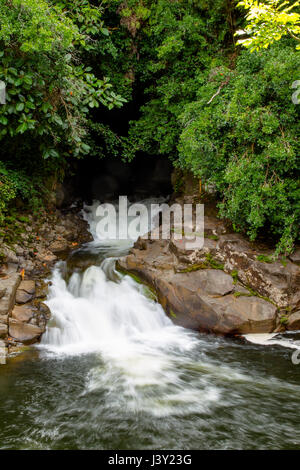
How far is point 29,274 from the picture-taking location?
635 centimetres

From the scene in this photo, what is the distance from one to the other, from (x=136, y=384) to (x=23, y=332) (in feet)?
7.14

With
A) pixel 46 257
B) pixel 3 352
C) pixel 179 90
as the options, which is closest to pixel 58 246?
pixel 46 257

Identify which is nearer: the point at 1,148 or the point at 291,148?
the point at 291,148

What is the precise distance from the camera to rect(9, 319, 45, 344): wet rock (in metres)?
4.99

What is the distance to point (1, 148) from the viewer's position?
7406 millimetres

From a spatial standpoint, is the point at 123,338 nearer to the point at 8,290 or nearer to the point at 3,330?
the point at 3,330

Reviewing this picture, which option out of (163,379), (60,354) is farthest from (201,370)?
(60,354)

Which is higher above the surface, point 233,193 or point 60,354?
point 233,193

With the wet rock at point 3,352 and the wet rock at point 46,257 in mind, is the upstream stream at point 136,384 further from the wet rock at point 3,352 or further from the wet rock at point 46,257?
the wet rock at point 46,257

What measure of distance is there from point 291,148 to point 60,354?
5.26m

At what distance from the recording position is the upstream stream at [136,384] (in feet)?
10.2

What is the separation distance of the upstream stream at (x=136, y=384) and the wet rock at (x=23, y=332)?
19cm

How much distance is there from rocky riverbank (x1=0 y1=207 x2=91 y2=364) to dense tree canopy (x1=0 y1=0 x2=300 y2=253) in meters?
0.98
